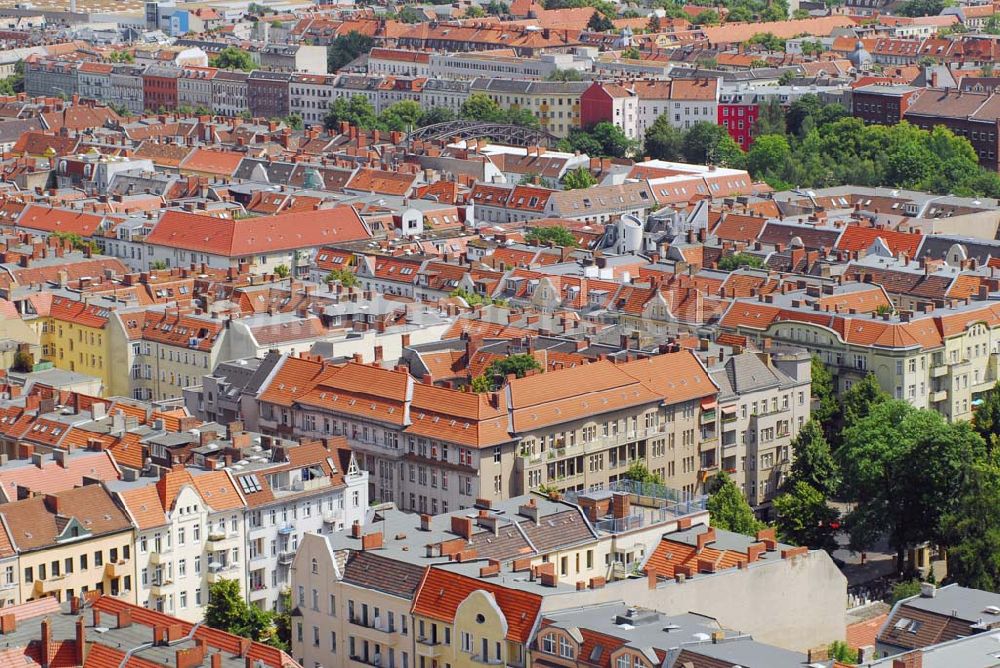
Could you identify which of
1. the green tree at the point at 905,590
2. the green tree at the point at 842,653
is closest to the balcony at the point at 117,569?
the green tree at the point at 842,653

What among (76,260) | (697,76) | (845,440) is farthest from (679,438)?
(697,76)

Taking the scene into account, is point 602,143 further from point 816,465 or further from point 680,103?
point 816,465

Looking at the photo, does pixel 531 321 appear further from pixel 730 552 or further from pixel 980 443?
pixel 730 552

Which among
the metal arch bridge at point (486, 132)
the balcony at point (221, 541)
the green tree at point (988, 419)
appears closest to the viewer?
the balcony at point (221, 541)

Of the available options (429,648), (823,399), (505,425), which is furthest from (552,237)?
(429,648)

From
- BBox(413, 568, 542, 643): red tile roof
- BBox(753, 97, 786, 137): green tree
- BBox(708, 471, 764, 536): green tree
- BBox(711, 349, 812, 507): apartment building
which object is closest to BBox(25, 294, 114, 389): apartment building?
BBox(711, 349, 812, 507): apartment building

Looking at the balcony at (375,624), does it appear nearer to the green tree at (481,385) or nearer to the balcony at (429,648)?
the balcony at (429,648)
